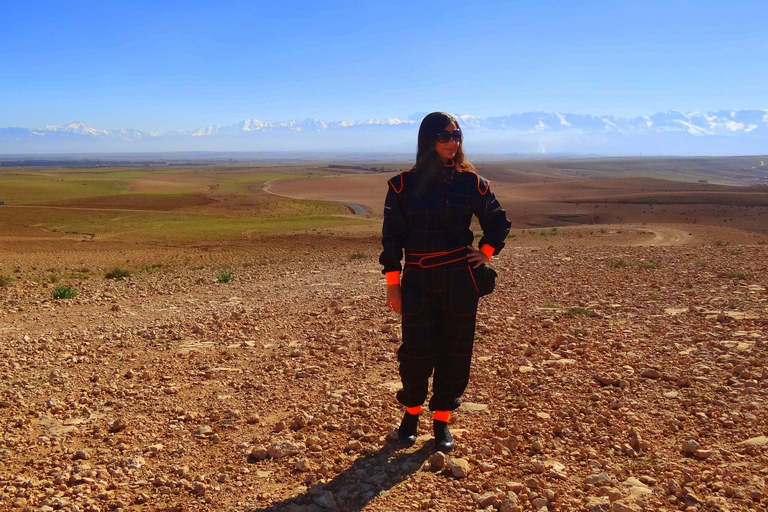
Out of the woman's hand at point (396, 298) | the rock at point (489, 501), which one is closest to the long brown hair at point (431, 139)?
the woman's hand at point (396, 298)

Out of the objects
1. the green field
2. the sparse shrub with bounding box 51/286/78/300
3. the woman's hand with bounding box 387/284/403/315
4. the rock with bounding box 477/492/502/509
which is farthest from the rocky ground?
the green field

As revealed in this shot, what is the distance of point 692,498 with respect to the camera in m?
2.91

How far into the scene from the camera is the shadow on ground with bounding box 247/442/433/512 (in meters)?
3.05

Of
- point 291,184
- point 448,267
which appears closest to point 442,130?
point 448,267

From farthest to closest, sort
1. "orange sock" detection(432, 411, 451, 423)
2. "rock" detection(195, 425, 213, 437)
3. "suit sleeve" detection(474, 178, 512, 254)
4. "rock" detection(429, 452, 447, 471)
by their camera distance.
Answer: "rock" detection(195, 425, 213, 437) < "orange sock" detection(432, 411, 451, 423) < "suit sleeve" detection(474, 178, 512, 254) < "rock" detection(429, 452, 447, 471)

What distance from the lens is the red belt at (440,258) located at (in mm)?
3432

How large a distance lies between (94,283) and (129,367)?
725 cm

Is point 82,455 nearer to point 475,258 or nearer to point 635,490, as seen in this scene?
point 475,258

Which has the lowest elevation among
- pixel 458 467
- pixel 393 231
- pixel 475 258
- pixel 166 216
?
pixel 166 216

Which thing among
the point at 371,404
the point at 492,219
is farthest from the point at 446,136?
the point at 371,404

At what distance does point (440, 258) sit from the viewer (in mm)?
3434

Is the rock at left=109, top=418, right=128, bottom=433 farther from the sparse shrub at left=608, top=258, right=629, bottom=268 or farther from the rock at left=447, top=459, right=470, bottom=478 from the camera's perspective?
the sparse shrub at left=608, top=258, right=629, bottom=268

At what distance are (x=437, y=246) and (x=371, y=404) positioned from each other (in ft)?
5.26

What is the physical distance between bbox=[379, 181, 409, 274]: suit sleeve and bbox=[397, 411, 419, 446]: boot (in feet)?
3.35
